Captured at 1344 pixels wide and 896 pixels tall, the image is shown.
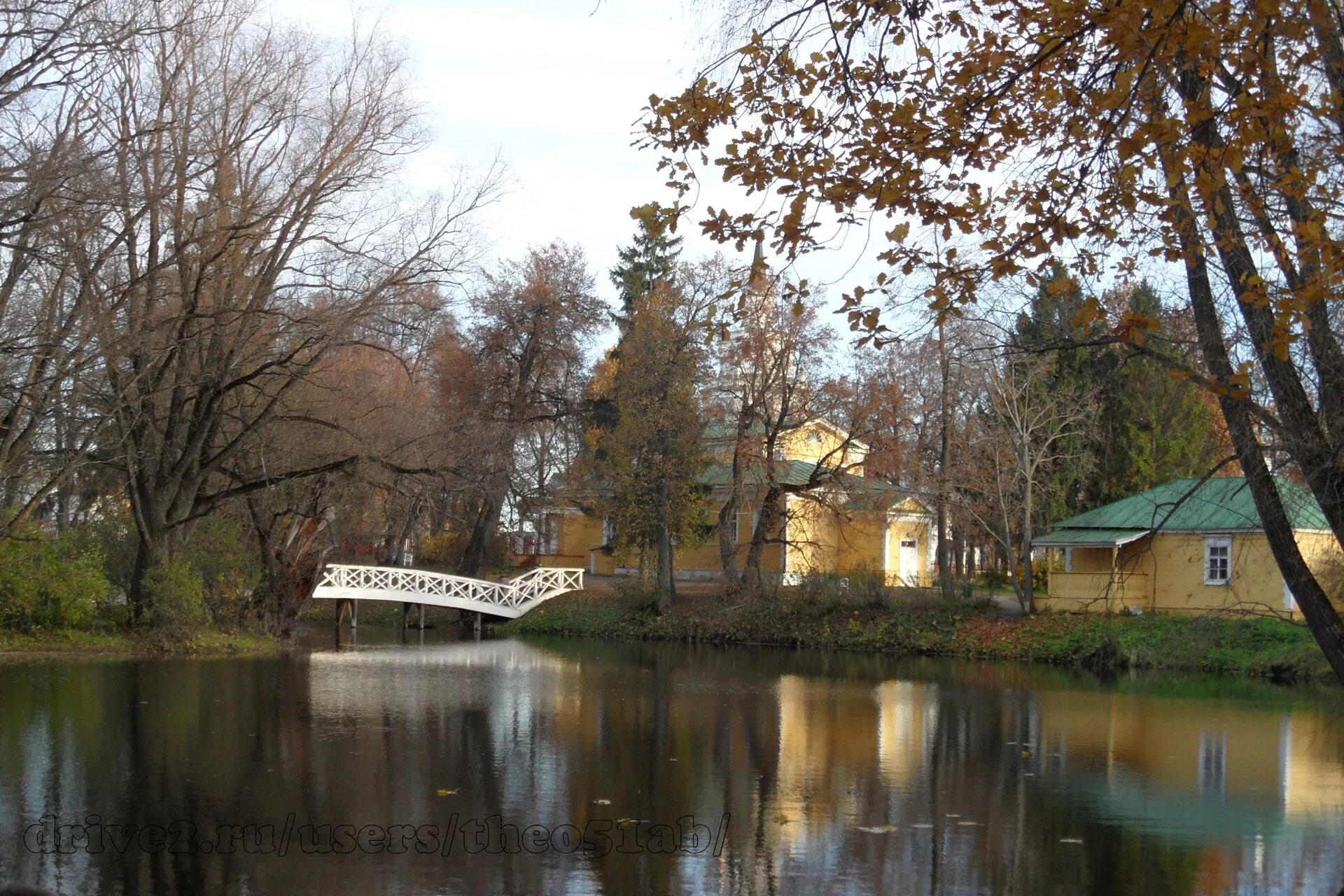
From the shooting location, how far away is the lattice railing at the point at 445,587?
3466 cm

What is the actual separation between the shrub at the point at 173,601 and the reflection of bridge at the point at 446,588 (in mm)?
7537

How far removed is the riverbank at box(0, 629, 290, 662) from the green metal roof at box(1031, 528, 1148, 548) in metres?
21.7

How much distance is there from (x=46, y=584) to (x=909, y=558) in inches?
1305

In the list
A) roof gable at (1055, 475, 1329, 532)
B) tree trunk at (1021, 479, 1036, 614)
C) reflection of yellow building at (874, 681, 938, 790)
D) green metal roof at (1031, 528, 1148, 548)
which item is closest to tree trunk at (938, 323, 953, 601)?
tree trunk at (1021, 479, 1036, 614)

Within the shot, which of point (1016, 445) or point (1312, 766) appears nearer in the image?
point (1312, 766)

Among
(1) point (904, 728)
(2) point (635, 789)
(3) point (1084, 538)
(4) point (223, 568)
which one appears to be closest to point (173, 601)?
(4) point (223, 568)

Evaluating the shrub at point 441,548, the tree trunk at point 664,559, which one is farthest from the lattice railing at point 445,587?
the shrub at point 441,548

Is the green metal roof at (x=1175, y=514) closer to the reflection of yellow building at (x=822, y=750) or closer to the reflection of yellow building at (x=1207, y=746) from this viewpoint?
the reflection of yellow building at (x=1207, y=746)

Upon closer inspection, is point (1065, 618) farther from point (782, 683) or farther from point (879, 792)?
point (879, 792)

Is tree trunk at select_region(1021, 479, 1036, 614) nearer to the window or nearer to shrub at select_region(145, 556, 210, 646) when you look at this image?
the window

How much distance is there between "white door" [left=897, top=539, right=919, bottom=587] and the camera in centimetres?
4791

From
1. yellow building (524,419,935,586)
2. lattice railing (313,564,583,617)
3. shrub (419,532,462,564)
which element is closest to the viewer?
lattice railing (313,564,583,617)

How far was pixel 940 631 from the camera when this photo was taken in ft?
110

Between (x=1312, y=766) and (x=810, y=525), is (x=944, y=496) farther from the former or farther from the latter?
(x=1312, y=766)
